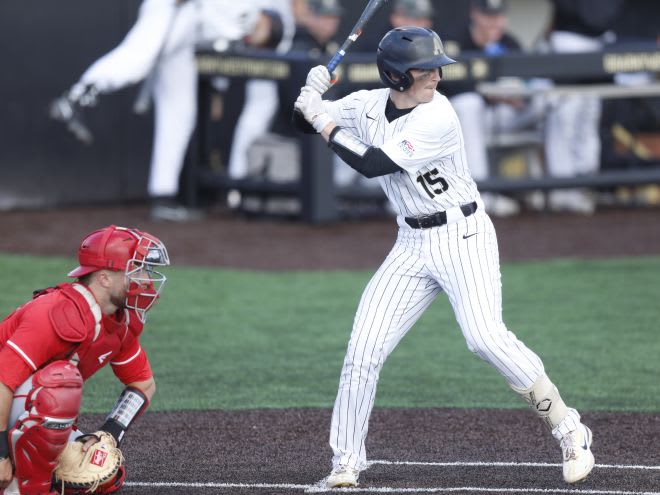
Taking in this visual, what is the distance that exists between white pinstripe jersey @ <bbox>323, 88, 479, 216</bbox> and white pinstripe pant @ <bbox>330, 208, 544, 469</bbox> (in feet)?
0.36

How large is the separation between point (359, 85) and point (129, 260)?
236 inches

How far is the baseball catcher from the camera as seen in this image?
4.04 meters

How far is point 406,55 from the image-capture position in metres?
4.46

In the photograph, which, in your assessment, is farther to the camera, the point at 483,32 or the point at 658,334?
the point at 483,32

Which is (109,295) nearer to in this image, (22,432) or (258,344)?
(22,432)

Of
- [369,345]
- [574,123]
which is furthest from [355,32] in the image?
[574,123]

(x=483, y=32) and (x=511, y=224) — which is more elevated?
(x=483, y=32)

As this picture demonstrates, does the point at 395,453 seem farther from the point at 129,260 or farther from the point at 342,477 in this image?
the point at 129,260

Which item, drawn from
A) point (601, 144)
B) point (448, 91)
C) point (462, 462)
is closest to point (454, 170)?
point (462, 462)

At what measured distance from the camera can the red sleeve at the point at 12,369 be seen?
4.03m

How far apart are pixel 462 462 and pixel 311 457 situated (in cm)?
60

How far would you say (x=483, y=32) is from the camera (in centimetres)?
1102

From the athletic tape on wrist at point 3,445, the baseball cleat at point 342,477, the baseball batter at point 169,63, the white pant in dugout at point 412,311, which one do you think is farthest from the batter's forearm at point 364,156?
the baseball batter at point 169,63

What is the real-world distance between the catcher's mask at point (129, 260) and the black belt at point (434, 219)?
3.09ft
